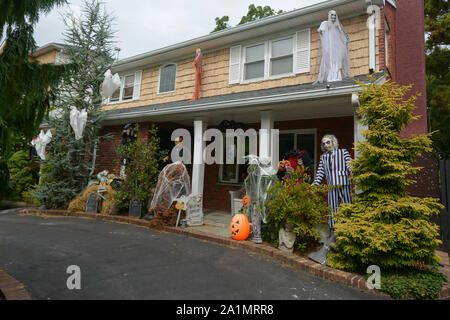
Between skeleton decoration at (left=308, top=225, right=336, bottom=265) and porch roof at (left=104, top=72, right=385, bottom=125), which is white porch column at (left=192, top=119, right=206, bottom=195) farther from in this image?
skeleton decoration at (left=308, top=225, right=336, bottom=265)

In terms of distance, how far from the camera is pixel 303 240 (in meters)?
4.61

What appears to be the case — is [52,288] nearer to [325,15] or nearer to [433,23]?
[325,15]

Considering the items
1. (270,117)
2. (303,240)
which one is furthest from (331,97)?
(303,240)

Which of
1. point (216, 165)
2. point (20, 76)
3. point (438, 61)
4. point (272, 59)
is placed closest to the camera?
point (20, 76)

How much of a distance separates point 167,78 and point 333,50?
6293 mm

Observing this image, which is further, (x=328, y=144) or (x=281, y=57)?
(x=281, y=57)

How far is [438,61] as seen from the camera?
13.4 meters

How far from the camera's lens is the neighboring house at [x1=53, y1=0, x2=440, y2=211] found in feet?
20.3

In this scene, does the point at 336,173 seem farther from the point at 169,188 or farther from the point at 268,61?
the point at 268,61

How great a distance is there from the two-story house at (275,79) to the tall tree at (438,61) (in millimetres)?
5813

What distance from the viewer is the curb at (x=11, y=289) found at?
2689 millimetres

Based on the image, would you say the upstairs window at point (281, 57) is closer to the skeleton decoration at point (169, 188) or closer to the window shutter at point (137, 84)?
the skeleton decoration at point (169, 188)

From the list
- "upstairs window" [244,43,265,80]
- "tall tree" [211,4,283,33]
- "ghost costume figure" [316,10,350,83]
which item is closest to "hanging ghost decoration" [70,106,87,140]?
"upstairs window" [244,43,265,80]

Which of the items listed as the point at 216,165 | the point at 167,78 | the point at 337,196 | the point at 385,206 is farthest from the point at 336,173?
the point at 167,78
